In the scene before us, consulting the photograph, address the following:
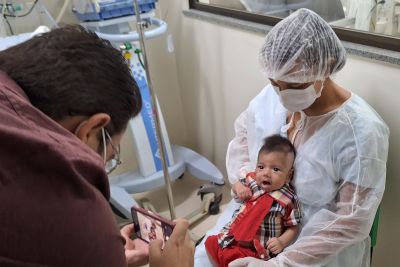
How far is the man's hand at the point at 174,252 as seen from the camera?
3.06 feet

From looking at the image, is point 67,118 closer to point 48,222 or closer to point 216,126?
point 48,222

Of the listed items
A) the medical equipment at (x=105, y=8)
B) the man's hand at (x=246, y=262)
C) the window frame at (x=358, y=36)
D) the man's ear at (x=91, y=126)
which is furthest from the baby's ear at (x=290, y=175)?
the medical equipment at (x=105, y=8)

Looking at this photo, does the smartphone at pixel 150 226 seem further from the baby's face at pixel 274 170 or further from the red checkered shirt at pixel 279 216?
the baby's face at pixel 274 170

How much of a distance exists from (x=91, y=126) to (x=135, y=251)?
22.2 inches

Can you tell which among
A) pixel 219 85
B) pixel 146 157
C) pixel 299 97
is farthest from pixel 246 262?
pixel 219 85

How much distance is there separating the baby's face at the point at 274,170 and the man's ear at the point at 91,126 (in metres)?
0.82

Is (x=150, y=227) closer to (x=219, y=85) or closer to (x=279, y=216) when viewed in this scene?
(x=279, y=216)

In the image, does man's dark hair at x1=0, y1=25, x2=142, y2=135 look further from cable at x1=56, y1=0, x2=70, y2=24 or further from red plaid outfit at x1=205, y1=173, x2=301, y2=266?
cable at x1=56, y1=0, x2=70, y2=24

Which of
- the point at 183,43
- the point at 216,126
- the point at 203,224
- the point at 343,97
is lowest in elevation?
the point at 203,224

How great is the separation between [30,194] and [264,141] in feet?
3.49

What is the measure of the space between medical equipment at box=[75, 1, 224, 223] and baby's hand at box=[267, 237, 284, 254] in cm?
77

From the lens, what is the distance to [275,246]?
4.48 ft

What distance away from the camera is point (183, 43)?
2.62 meters

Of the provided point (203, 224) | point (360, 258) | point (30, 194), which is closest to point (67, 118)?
point (30, 194)
